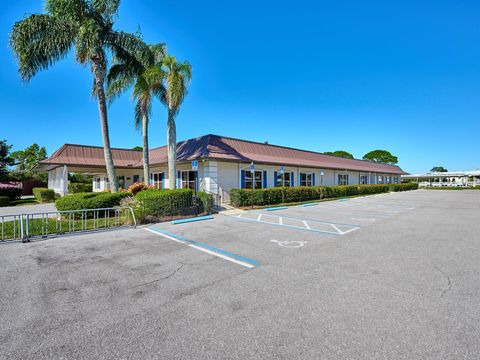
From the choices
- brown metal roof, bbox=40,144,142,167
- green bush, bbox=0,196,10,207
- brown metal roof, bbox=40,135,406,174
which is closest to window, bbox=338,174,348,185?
brown metal roof, bbox=40,135,406,174

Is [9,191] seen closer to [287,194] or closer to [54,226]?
[54,226]

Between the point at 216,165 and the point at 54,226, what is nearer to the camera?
the point at 54,226

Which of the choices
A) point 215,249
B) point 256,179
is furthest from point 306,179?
point 215,249

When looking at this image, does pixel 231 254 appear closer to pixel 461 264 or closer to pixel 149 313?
pixel 149 313

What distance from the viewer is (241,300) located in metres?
3.61

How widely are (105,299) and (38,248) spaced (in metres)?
4.54

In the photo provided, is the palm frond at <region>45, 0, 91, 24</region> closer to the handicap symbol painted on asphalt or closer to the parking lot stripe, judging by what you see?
the parking lot stripe

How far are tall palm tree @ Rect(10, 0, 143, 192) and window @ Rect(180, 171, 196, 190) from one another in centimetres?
551

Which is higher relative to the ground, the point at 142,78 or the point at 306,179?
the point at 142,78

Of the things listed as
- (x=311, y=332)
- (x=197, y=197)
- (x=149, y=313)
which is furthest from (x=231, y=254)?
(x=197, y=197)

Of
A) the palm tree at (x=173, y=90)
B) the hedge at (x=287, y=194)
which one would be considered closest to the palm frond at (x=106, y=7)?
the palm tree at (x=173, y=90)

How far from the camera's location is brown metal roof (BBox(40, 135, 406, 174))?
17.6 metres

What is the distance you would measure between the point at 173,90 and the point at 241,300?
1288 cm

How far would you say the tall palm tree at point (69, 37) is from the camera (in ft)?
39.4
